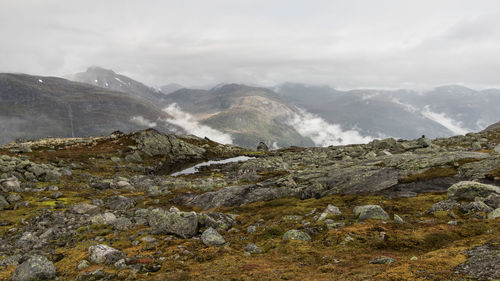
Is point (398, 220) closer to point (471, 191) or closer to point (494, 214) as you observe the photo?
point (494, 214)

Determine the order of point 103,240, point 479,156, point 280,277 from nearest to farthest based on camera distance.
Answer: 1. point 280,277
2. point 103,240
3. point 479,156

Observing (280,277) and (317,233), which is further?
(317,233)

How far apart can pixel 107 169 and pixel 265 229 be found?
254 ft

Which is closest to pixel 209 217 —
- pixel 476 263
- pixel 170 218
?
pixel 170 218

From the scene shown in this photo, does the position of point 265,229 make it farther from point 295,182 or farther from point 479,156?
point 479,156

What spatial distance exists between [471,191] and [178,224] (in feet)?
92.5

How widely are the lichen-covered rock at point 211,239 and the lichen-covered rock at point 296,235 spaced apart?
5304mm

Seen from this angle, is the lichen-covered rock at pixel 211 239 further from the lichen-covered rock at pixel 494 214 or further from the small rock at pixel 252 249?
the lichen-covered rock at pixel 494 214

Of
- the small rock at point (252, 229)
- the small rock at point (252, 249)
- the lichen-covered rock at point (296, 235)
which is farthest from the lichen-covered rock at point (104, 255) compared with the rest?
the lichen-covered rock at point (296, 235)

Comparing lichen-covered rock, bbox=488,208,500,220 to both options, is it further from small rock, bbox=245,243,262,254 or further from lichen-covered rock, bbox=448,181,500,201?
small rock, bbox=245,243,262,254

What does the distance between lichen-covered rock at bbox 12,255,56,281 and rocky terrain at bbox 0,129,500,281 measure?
0.21 feet

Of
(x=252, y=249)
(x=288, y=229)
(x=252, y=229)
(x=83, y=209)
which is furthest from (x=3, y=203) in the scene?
(x=288, y=229)

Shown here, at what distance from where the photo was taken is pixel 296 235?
2252cm

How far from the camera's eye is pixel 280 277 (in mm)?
15969
